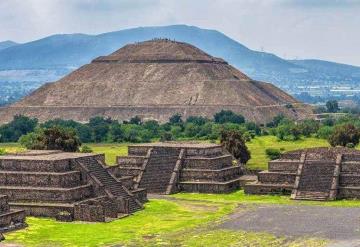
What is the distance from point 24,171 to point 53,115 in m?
122

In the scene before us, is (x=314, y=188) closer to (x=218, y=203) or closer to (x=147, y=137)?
(x=218, y=203)

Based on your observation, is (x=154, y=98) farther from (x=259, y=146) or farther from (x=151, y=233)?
(x=151, y=233)

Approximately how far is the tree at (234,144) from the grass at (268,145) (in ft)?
12.0

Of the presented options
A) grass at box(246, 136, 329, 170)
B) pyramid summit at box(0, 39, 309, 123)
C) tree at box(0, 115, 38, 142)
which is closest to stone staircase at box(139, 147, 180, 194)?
grass at box(246, 136, 329, 170)

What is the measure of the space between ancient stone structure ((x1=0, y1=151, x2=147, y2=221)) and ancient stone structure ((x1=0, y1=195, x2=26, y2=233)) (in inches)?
130

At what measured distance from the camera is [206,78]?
19262cm

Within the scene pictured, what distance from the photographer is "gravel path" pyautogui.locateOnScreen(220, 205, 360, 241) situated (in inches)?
2020

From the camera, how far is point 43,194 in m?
58.9

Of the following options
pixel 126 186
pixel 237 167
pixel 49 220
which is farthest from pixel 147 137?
pixel 49 220

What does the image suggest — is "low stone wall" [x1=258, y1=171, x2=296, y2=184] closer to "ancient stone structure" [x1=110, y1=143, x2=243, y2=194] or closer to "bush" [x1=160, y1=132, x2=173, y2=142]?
"ancient stone structure" [x1=110, y1=143, x2=243, y2=194]

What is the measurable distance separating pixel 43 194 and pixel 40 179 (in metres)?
1.32

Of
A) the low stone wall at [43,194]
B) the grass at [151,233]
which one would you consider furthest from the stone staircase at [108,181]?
the low stone wall at [43,194]

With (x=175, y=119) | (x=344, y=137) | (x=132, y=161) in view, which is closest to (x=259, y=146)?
(x=344, y=137)

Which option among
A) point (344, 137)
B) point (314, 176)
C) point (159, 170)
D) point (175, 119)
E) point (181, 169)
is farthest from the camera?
point (175, 119)
